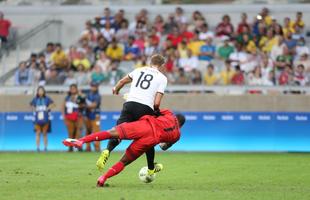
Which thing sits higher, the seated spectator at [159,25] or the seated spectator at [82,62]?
the seated spectator at [159,25]

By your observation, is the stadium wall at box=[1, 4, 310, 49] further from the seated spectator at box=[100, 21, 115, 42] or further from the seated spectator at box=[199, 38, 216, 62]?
the seated spectator at box=[199, 38, 216, 62]

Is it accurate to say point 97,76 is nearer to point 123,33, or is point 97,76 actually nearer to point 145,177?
point 123,33

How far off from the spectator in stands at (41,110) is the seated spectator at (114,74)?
8.04 feet

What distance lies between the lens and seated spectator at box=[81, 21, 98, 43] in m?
32.0

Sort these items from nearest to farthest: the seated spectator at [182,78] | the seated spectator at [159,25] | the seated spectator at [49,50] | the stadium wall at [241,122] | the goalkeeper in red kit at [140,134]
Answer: the goalkeeper in red kit at [140,134]
the stadium wall at [241,122]
the seated spectator at [182,78]
the seated spectator at [49,50]
the seated spectator at [159,25]

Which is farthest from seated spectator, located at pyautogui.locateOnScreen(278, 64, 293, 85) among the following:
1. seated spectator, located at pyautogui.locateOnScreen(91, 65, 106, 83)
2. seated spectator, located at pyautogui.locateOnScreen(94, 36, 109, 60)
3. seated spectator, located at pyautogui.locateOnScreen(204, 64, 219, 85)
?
seated spectator, located at pyautogui.locateOnScreen(94, 36, 109, 60)

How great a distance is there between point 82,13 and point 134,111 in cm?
2003

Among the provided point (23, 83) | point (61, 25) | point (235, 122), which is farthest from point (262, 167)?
point (61, 25)

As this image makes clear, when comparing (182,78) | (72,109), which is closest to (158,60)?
(72,109)

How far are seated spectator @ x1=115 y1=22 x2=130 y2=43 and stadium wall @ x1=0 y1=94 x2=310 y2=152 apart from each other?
3.35 metres

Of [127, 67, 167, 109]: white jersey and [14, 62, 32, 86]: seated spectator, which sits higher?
[127, 67, 167, 109]: white jersey

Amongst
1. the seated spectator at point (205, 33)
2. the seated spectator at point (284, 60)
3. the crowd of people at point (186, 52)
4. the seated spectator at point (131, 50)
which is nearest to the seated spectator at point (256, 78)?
the crowd of people at point (186, 52)

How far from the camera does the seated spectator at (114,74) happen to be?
97.9 feet

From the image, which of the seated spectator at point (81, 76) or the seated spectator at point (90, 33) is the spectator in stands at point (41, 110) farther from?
the seated spectator at point (90, 33)
